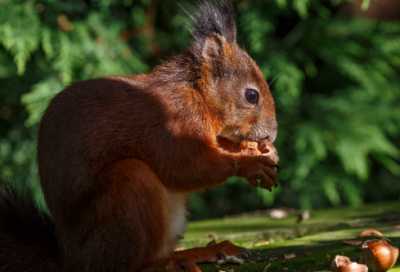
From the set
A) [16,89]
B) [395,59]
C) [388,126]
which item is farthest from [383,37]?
[16,89]

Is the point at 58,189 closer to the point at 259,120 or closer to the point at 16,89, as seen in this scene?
the point at 259,120

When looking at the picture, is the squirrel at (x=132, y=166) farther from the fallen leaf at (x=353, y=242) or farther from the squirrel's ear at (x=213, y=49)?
the fallen leaf at (x=353, y=242)

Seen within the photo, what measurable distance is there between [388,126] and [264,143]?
6.42 feet

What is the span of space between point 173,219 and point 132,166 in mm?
326

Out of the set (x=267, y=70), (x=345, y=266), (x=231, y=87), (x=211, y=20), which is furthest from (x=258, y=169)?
(x=267, y=70)

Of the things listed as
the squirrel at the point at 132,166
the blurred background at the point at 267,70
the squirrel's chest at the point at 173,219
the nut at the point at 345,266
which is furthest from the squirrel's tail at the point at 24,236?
the blurred background at the point at 267,70

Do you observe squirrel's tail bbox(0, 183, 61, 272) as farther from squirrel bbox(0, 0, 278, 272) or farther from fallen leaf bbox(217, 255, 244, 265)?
fallen leaf bbox(217, 255, 244, 265)

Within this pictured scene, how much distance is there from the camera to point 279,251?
1974 millimetres

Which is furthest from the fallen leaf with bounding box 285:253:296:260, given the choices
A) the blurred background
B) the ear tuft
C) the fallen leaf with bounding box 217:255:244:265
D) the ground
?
the blurred background

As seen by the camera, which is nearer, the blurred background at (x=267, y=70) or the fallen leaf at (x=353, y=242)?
the fallen leaf at (x=353, y=242)

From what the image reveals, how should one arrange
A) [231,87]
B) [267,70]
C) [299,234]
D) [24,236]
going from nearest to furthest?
[24,236], [231,87], [299,234], [267,70]

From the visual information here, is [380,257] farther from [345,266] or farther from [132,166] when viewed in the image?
[132,166]

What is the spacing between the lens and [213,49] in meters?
2.23

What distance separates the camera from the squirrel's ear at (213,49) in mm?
2211
